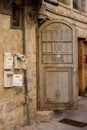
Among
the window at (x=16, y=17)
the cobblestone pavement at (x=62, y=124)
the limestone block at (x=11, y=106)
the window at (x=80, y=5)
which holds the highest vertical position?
the window at (x=80, y=5)

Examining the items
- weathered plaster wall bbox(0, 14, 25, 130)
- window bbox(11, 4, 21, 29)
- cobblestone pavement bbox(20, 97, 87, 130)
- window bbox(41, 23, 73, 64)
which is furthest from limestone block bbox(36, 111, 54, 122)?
window bbox(11, 4, 21, 29)

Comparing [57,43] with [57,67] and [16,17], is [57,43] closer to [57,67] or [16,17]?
[57,67]

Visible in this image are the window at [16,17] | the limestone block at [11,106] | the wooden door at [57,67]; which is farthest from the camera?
the wooden door at [57,67]

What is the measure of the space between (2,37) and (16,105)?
1742mm

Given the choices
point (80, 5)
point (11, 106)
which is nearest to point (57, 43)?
point (11, 106)

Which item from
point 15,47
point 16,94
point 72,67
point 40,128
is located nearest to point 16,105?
point 16,94

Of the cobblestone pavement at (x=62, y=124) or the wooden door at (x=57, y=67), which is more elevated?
the wooden door at (x=57, y=67)

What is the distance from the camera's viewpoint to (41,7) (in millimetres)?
6891

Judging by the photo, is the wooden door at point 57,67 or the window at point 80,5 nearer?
the wooden door at point 57,67

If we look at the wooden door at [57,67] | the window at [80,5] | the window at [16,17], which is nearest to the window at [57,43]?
the wooden door at [57,67]

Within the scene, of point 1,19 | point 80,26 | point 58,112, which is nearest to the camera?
point 1,19

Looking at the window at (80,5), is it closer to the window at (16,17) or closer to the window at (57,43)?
the window at (57,43)

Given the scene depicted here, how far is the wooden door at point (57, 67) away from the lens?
7.03 m

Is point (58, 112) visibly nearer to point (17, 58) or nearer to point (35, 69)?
point (35, 69)
